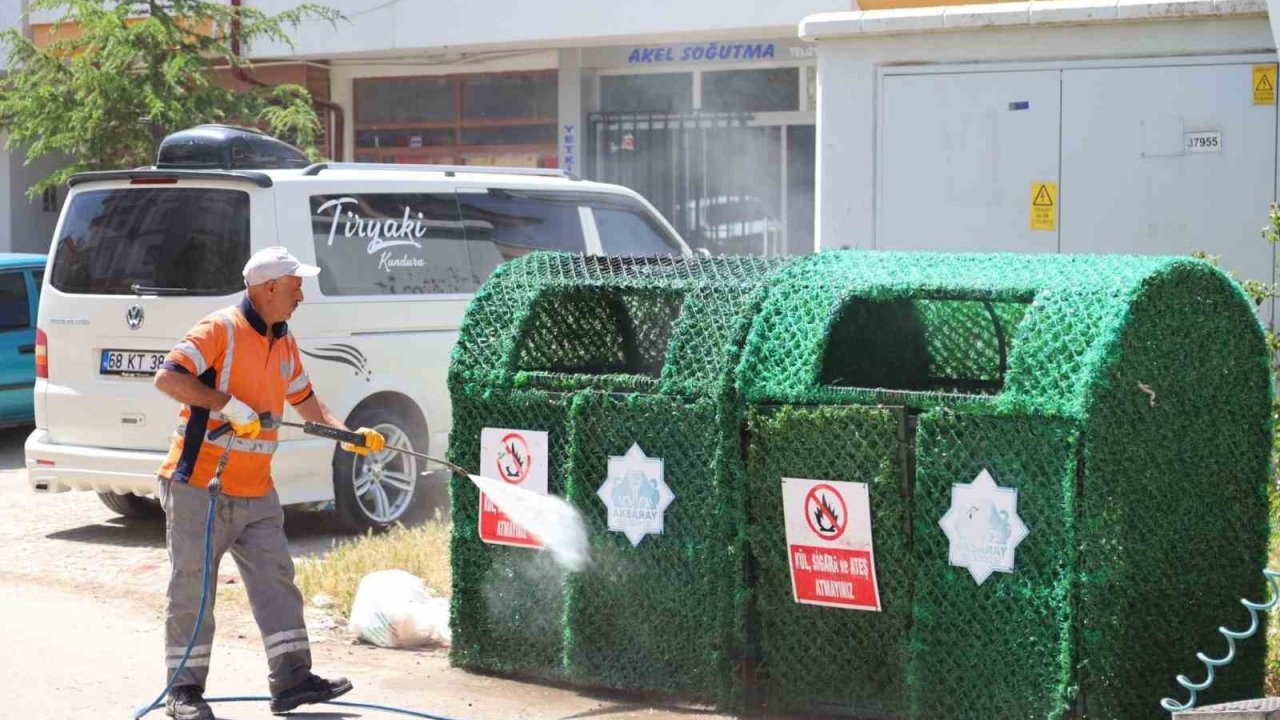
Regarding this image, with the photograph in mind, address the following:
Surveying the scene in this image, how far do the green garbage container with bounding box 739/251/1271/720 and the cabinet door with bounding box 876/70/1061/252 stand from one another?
372cm

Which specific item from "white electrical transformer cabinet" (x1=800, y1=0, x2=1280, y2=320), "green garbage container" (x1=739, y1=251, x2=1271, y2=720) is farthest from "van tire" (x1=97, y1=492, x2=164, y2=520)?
"green garbage container" (x1=739, y1=251, x2=1271, y2=720)

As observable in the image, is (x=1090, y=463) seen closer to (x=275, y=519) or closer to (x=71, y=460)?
(x=275, y=519)

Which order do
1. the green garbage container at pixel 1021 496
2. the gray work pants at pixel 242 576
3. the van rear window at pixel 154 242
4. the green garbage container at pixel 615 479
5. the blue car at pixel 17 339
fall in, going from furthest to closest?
1. the blue car at pixel 17 339
2. the van rear window at pixel 154 242
3. the gray work pants at pixel 242 576
4. the green garbage container at pixel 615 479
5. the green garbage container at pixel 1021 496

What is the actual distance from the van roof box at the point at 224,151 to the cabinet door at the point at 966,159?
3475mm

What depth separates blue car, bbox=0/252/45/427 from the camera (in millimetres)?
13195

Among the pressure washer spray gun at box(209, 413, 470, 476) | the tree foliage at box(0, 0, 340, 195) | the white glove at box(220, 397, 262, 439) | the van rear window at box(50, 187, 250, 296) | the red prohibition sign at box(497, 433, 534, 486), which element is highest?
the tree foliage at box(0, 0, 340, 195)

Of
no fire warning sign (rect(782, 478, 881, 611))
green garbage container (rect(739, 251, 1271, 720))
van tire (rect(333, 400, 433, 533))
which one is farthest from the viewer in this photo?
van tire (rect(333, 400, 433, 533))

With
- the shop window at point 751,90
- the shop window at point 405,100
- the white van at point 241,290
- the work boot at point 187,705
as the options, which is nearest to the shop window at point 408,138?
the shop window at point 405,100

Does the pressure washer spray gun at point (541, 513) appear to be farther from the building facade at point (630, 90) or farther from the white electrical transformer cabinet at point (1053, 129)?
the building facade at point (630, 90)

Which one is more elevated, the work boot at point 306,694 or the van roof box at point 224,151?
the van roof box at point 224,151

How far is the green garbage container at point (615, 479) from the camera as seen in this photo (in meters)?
5.93

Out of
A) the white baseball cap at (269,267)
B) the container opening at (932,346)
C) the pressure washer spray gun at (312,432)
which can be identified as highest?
the white baseball cap at (269,267)

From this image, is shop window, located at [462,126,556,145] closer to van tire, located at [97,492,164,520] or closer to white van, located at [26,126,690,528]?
white van, located at [26,126,690,528]

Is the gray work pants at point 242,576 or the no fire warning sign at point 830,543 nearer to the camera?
the no fire warning sign at point 830,543
